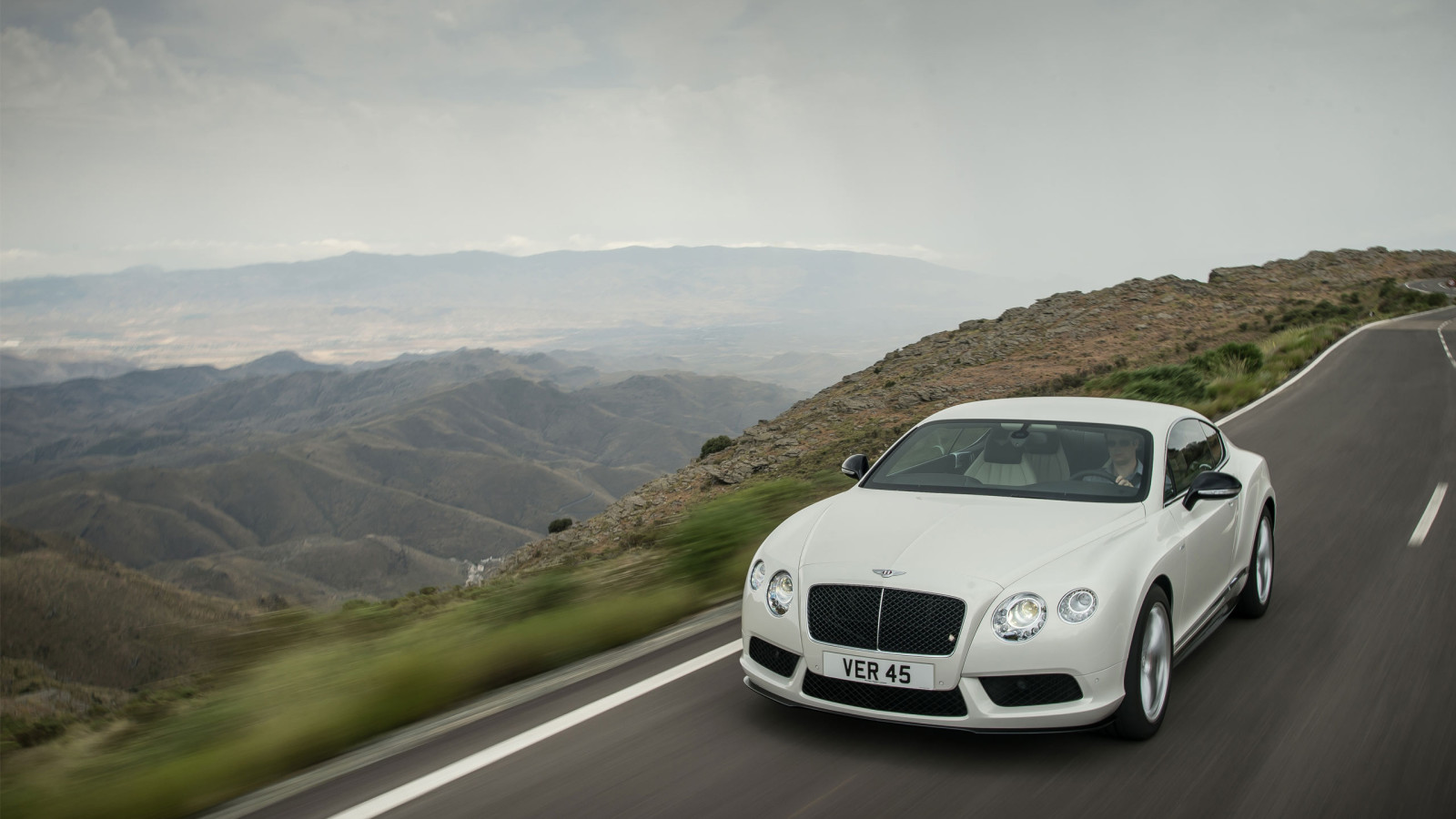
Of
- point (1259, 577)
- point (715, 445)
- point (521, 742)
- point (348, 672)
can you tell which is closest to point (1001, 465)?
point (1259, 577)

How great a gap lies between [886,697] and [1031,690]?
1.78ft

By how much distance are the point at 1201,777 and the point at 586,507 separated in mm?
198346

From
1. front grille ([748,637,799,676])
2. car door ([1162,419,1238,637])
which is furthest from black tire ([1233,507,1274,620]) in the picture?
front grille ([748,637,799,676])

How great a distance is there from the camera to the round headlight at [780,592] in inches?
160

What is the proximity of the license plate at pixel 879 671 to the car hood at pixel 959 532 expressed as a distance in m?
0.33

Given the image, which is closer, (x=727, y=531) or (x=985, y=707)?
(x=985, y=707)

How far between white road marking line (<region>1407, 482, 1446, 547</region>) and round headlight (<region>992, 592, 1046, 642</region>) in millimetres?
5642

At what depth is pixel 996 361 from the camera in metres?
36.8

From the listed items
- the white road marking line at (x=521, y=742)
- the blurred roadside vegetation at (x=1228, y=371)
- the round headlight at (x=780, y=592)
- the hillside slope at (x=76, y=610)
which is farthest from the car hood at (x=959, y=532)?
the hillside slope at (x=76, y=610)

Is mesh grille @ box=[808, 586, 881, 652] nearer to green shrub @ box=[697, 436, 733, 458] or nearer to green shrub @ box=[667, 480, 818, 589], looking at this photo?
green shrub @ box=[667, 480, 818, 589]

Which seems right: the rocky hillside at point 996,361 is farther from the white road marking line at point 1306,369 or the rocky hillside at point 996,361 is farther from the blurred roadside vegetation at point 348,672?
the blurred roadside vegetation at point 348,672

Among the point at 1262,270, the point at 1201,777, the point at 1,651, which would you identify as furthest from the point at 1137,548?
the point at 1,651

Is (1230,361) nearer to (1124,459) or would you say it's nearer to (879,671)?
(1124,459)

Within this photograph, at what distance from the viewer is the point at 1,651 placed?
58.5 metres
